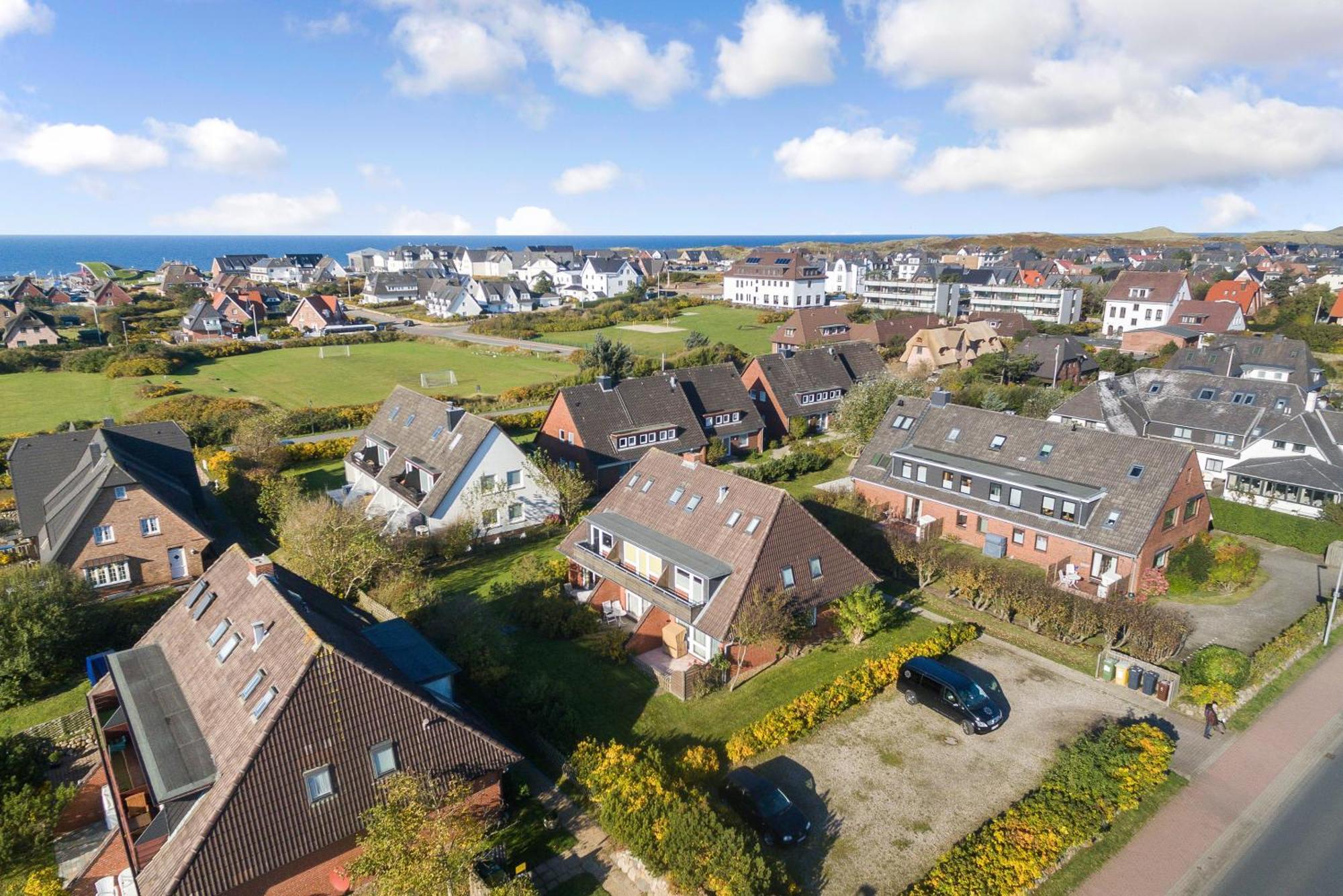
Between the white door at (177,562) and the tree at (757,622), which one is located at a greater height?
the tree at (757,622)

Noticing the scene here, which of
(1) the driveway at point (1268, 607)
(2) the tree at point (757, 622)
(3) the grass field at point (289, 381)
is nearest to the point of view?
(2) the tree at point (757, 622)

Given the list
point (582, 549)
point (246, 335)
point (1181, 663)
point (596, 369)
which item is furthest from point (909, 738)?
point (246, 335)

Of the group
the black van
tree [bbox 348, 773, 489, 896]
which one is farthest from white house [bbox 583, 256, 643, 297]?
tree [bbox 348, 773, 489, 896]

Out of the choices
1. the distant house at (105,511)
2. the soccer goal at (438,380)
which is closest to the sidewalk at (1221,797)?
the distant house at (105,511)

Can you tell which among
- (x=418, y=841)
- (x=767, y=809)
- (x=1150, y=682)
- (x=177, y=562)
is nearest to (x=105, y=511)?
(x=177, y=562)

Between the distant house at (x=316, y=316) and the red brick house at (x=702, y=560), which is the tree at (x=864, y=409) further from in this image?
the distant house at (x=316, y=316)

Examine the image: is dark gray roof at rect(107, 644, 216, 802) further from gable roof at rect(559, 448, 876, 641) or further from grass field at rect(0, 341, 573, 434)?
grass field at rect(0, 341, 573, 434)

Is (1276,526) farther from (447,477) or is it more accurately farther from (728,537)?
(447,477)
